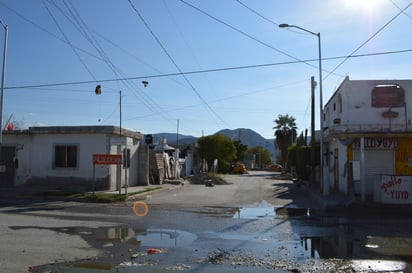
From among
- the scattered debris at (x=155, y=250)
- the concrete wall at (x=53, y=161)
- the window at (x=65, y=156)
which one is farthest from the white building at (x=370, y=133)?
the window at (x=65, y=156)

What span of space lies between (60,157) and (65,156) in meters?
0.34

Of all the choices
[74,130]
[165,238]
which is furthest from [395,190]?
[74,130]

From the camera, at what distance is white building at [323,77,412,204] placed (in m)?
21.2

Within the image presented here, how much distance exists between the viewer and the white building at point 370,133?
69.5ft

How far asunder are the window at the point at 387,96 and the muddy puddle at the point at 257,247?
456 inches

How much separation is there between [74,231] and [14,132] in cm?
1749

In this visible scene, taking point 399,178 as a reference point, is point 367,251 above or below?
below

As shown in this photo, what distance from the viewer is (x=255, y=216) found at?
16.0 m

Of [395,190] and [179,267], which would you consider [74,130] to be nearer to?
[395,190]

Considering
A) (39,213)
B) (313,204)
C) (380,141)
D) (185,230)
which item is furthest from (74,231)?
(380,141)

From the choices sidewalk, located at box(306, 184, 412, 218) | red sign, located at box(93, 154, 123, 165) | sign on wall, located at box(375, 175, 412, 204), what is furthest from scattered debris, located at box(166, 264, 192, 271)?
red sign, located at box(93, 154, 123, 165)

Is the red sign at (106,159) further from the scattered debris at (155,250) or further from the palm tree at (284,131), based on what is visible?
the palm tree at (284,131)

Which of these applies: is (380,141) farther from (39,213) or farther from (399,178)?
(39,213)

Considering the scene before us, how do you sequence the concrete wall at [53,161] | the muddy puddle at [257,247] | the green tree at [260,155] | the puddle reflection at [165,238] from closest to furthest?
1. the muddy puddle at [257,247]
2. the puddle reflection at [165,238]
3. the concrete wall at [53,161]
4. the green tree at [260,155]
